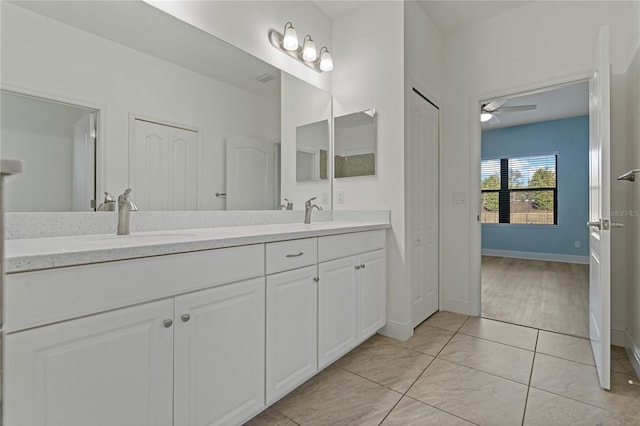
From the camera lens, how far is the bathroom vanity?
2.61 ft

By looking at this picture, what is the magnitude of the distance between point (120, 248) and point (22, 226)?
626 mm

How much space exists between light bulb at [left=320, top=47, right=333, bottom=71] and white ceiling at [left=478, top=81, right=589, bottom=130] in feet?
8.36

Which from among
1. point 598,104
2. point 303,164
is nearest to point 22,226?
point 303,164

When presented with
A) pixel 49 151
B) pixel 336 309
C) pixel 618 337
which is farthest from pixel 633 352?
pixel 49 151

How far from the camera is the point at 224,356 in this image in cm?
121

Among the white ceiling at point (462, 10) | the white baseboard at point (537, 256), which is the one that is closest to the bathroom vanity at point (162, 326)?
the white ceiling at point (462, 10)

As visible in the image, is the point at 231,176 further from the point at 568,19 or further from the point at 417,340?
the point at 568,19

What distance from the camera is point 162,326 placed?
103cm

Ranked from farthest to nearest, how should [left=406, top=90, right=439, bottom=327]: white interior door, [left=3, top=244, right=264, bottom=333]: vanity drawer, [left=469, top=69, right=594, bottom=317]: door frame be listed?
[left=469, top=69, right=594, bottom=317]: door frame → [left=406, top=90, right=439, bottom=327]: white interior door → [left=3, top=244, right=264, bottom=333]: vanity drawer

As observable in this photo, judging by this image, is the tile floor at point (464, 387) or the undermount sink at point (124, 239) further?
the tile floor at point (464, 387)

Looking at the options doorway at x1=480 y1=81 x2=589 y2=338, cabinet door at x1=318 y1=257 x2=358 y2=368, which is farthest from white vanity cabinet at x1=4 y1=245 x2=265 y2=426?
doorway at x1=480 y1=81 x2=589 y2=338

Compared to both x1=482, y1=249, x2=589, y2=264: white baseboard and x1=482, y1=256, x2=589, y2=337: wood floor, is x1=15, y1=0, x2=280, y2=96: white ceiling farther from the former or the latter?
x1=482, y1=249, x2=589, y2=264: white baseboard

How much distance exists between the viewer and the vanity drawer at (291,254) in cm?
141

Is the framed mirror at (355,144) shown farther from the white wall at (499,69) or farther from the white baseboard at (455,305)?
the white baseboard at (455,305)
